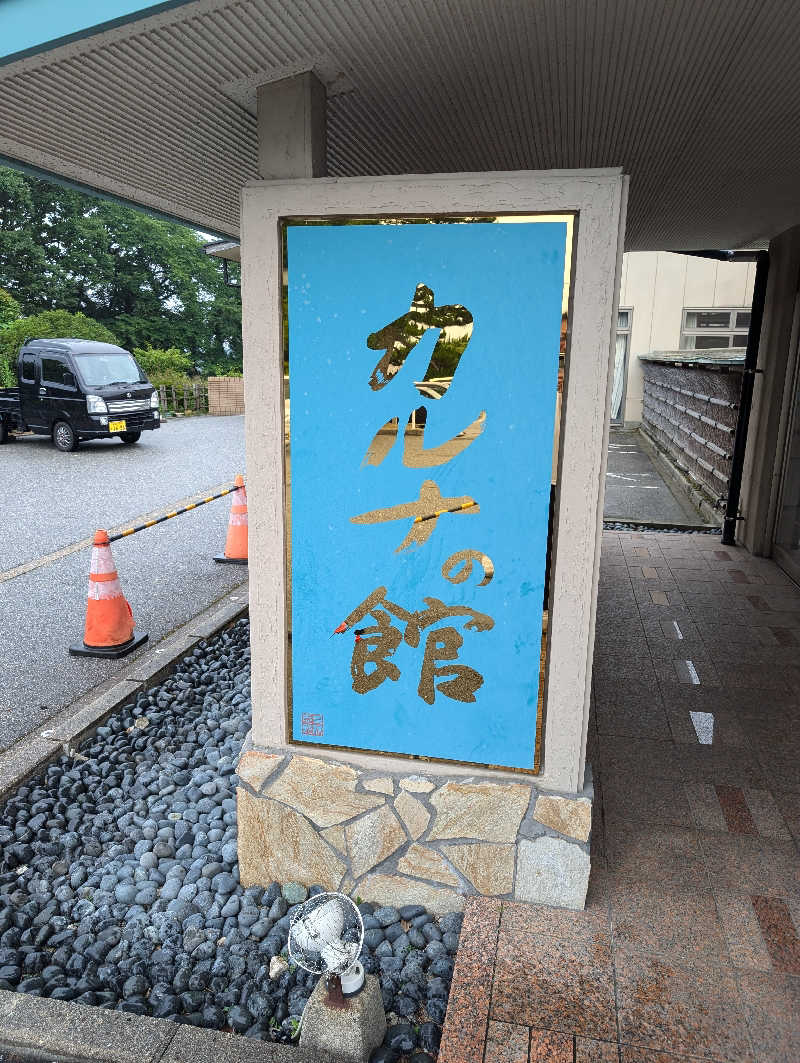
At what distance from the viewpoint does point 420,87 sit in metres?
2.73

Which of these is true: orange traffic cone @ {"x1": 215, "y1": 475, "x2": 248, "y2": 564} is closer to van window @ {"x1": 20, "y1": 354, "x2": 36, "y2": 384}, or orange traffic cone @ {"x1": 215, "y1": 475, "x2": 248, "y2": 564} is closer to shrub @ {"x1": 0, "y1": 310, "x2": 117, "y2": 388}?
van window @ {"x1": 20, "y1": 354, "x2": 36, "y2": 384}

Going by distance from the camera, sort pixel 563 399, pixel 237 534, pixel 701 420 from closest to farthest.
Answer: pixel 563 399, pixel 237 534, pixel 701 420

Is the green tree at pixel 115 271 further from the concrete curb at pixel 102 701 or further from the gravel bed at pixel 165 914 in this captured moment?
the gravel bed at pixel 165 914

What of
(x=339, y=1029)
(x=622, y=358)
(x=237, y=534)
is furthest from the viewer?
(x=622, y=358)

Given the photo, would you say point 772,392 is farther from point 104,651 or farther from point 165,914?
point 165,914

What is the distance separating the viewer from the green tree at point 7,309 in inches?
944

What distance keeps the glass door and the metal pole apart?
73 cm

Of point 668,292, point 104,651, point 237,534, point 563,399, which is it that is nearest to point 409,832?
point 563,399

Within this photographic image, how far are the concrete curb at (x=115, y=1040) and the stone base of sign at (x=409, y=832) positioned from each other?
78cm

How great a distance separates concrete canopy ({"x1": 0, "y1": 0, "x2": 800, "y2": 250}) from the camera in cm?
218

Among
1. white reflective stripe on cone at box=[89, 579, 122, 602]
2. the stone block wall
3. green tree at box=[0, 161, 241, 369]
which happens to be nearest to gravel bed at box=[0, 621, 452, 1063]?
white reflective stripe on cone at box=[89, 579, 122, 602]

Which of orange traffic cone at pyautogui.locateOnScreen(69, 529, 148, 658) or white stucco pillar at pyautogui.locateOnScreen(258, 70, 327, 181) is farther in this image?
orange traffic cone at pyautogui.locateOnScreen(69, 529, 148, 658)

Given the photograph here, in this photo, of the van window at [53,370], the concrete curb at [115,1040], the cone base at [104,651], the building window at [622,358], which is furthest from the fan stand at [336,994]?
the building window at [622,358]

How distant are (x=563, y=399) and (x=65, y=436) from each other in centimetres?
1508
